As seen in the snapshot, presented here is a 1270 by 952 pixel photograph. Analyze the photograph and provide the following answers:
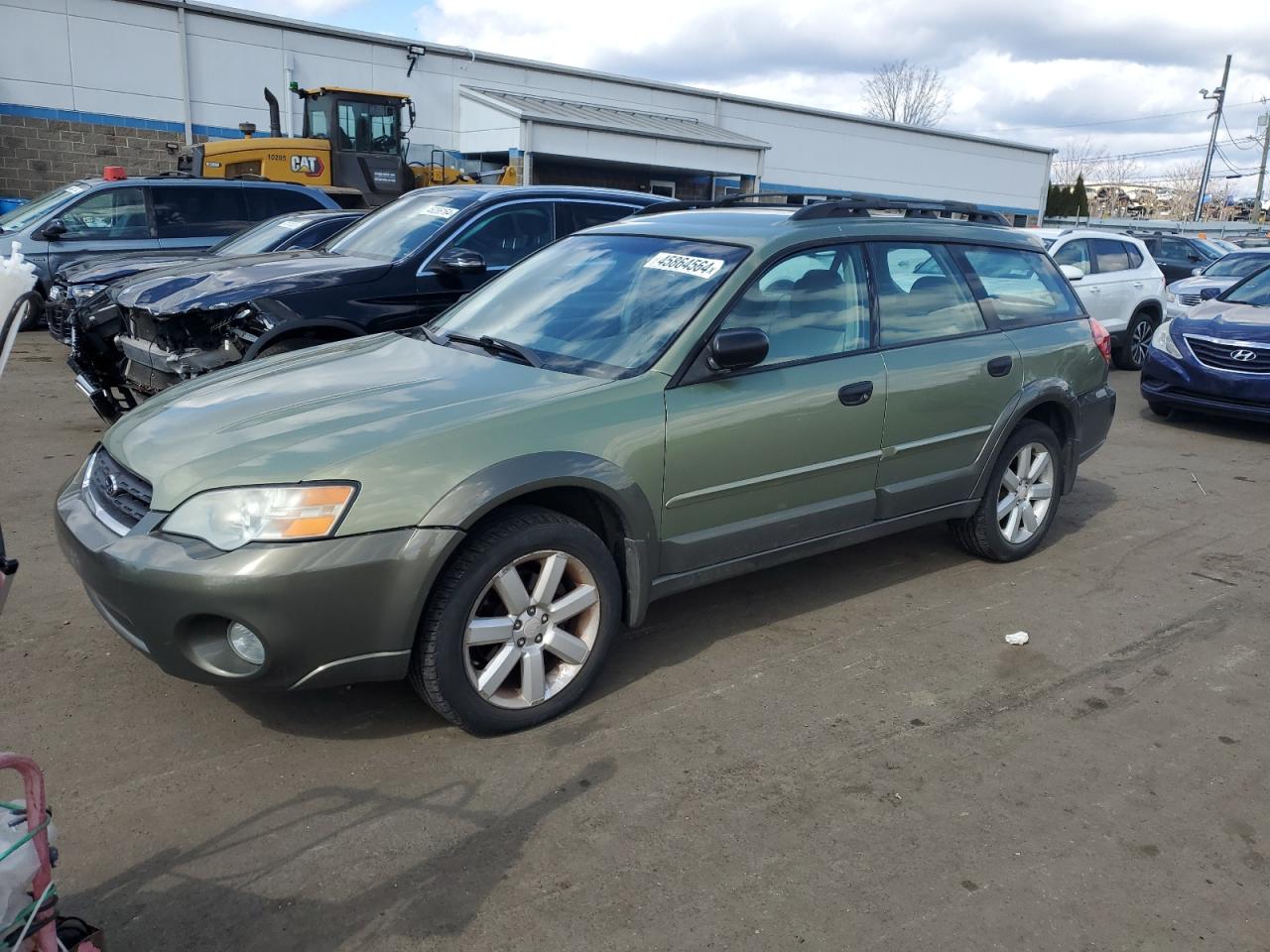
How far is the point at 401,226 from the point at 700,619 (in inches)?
168

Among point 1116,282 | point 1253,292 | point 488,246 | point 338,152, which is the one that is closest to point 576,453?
point 488,246

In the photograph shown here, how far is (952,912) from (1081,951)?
314 millimetres

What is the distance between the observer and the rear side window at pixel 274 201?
480 inches

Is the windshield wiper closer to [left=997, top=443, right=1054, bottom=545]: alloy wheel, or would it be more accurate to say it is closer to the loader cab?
[left=997, top=443, right=1054, bottom=545]: alloy wheel

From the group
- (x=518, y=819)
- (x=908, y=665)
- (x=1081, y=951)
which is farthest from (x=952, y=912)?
(x=908, y=665)

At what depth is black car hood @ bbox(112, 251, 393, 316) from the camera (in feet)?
20.6

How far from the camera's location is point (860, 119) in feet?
118

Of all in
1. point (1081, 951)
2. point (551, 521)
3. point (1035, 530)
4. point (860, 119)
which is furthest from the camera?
point (860, 119)

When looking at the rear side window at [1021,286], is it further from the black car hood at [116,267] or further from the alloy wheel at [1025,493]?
the black car hood at [116,267]

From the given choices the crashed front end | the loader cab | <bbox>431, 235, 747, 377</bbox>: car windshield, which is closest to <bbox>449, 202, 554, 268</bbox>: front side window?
the crashed front end

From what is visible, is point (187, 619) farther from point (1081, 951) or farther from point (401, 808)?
point (1081, 951)

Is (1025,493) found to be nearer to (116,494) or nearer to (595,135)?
(116,494)

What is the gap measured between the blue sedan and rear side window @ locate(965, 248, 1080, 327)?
405 cm

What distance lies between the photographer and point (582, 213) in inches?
303
